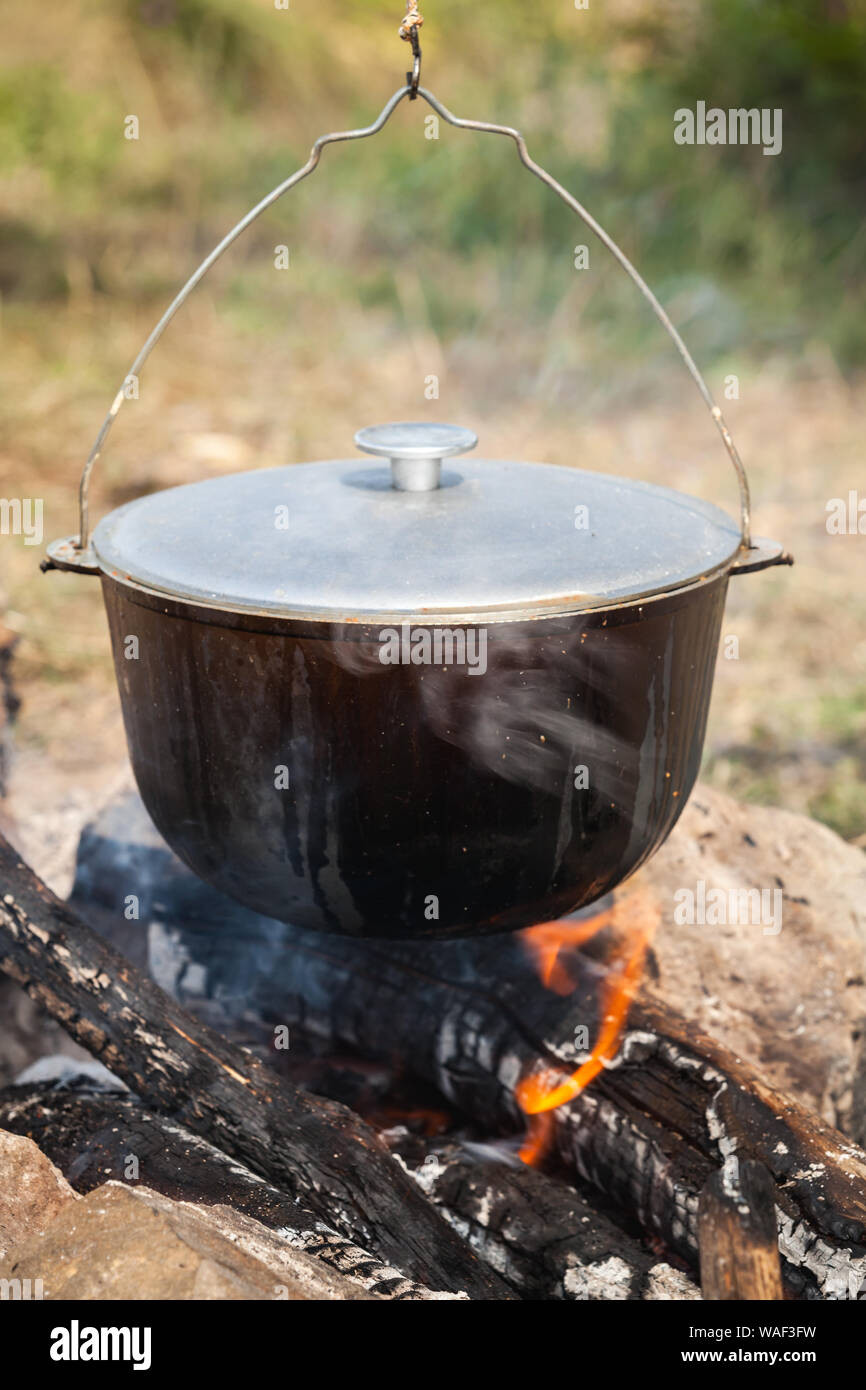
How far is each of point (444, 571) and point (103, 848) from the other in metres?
1.47

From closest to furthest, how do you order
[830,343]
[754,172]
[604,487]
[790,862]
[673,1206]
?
[673,1206] → [604,487] → [790,862] → [830,343] → [754,172]

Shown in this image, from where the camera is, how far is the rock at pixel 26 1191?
1.60 meters

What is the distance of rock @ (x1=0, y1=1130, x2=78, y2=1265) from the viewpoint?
160cm

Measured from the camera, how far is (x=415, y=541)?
178 cm

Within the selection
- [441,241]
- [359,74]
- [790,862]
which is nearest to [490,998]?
[790,862]

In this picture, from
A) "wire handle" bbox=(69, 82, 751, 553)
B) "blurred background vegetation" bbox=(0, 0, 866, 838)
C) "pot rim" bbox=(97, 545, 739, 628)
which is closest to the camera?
"pot rim" bbox=(97, 545, 739, 628)

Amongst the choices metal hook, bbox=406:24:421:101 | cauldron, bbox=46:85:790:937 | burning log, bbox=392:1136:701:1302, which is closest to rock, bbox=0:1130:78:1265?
cauldron, bbox=46:85:790:937

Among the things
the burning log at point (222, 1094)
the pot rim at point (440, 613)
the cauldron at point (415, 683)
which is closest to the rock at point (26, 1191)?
the burning log at point (222, 1094)

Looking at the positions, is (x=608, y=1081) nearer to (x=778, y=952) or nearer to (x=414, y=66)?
(x=778, y=952)

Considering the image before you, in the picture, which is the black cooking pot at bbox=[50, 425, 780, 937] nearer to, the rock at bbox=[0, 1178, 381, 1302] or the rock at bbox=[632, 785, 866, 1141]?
the rock at bbox=[0, 1178, 381, 1302]

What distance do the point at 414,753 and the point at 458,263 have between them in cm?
678

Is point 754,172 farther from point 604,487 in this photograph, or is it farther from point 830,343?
point 604,487

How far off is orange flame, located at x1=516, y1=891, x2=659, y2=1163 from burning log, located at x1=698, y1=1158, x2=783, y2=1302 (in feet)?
2.00

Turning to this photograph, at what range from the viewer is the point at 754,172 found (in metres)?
7.85
